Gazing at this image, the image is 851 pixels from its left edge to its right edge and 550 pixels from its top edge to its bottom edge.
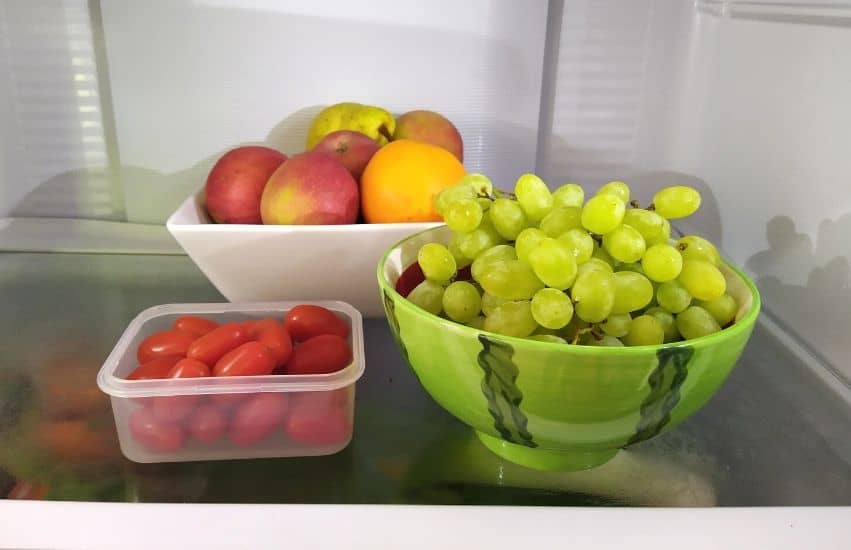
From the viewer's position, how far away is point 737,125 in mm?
780

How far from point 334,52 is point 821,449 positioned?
2.36 ft

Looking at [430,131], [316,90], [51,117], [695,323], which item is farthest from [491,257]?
[51,117]

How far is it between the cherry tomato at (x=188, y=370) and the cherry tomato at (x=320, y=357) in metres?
0.07

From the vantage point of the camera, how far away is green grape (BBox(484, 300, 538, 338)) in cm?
→ 45

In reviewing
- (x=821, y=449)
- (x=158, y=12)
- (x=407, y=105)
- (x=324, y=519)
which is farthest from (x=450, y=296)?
(x=158, y=12)

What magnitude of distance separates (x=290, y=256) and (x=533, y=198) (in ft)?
0.86

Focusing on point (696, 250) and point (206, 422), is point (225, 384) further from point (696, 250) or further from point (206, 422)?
point (696, 250)

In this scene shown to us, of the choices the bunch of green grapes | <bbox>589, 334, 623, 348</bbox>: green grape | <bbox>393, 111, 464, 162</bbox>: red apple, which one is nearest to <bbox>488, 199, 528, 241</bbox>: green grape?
the bunch of green grapes

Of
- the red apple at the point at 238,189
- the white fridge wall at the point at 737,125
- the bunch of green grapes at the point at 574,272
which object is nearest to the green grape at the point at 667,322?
the bunch of green grapes at the point at 574,272

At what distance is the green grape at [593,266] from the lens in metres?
0.45

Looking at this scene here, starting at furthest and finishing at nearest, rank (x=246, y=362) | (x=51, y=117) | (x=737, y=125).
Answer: (x=51, y=117) → (x=737, y=125) → (x=246, y=362)

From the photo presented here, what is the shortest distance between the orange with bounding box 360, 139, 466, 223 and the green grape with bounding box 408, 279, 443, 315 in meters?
0.18

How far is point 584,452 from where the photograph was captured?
19.6 inches

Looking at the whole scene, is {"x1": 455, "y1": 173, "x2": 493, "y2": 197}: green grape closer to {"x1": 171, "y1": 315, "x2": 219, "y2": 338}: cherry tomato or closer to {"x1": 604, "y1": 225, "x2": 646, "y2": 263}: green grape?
{"x1": 604, "y1": 225, "x2": 646, "y2": 263}: green grape
